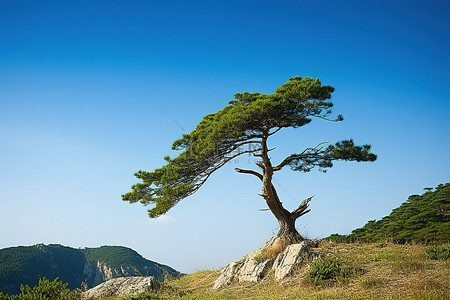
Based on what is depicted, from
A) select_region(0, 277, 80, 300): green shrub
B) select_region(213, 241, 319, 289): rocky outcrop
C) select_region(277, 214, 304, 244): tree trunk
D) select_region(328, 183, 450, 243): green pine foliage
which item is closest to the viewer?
select_region(0, 277, 80, 300): green shrub

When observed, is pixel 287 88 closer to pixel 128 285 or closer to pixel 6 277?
pixel 128 285

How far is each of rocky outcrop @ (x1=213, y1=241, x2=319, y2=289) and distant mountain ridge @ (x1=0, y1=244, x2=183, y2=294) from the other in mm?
32114

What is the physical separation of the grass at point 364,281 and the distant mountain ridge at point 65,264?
111 ft

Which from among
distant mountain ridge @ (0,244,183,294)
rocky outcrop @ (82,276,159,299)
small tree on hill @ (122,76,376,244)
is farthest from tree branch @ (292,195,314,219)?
distant mountain ridge @ (0,244,183,294)

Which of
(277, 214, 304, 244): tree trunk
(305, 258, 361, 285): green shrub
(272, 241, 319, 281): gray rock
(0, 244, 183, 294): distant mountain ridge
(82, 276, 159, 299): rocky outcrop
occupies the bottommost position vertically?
(305, 258, 361, 285): green shrub

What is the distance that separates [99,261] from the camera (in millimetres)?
58781

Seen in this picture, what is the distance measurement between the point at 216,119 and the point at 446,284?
26.8ft

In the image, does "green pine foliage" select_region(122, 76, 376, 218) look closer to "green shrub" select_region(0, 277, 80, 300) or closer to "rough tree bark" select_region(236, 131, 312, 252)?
"rough tree bark" select_region(236, 131, 312, 252)

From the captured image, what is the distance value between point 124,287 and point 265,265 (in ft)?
16.7

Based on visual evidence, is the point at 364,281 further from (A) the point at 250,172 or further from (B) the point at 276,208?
(A) the point at 250,172

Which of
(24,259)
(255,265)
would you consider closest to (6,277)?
(24,259)

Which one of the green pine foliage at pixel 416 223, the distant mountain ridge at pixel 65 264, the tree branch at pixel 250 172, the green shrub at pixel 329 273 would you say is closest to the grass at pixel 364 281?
the green shrub at pixel 329 273

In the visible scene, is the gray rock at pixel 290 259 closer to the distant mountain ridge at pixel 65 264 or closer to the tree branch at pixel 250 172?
the tree branch at pixel 250 172

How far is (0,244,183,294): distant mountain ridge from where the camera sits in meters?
45.0
